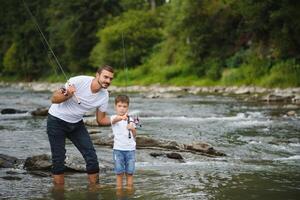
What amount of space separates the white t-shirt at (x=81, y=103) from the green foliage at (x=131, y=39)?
5012cm

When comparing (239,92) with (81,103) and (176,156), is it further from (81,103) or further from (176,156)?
(81,103)

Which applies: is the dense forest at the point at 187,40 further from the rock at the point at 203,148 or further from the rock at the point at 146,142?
the rock at the point at 203,148

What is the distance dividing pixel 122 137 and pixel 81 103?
813 millimetres

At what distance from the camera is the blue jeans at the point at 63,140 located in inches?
313

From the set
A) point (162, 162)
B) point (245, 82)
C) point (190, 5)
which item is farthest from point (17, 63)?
point (162, 162)

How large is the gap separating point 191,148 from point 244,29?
1359 inches

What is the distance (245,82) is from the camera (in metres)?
39.5

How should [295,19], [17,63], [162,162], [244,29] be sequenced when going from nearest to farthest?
[162,162] → [295,19] → [244,29] → [17,63]

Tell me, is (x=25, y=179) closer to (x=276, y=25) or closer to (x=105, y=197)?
(x=105, y=197)

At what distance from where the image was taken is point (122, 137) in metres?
7.87

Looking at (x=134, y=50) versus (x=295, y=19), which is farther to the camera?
(x=134, y=50)

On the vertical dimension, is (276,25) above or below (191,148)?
above

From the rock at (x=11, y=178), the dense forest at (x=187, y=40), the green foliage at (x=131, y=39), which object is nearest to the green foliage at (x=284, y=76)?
the dense forest at (x=187, y=40)

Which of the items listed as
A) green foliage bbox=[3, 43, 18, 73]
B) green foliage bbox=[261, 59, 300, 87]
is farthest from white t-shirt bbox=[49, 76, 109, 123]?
green foliage bbox=[3, 43, 18, 73]
